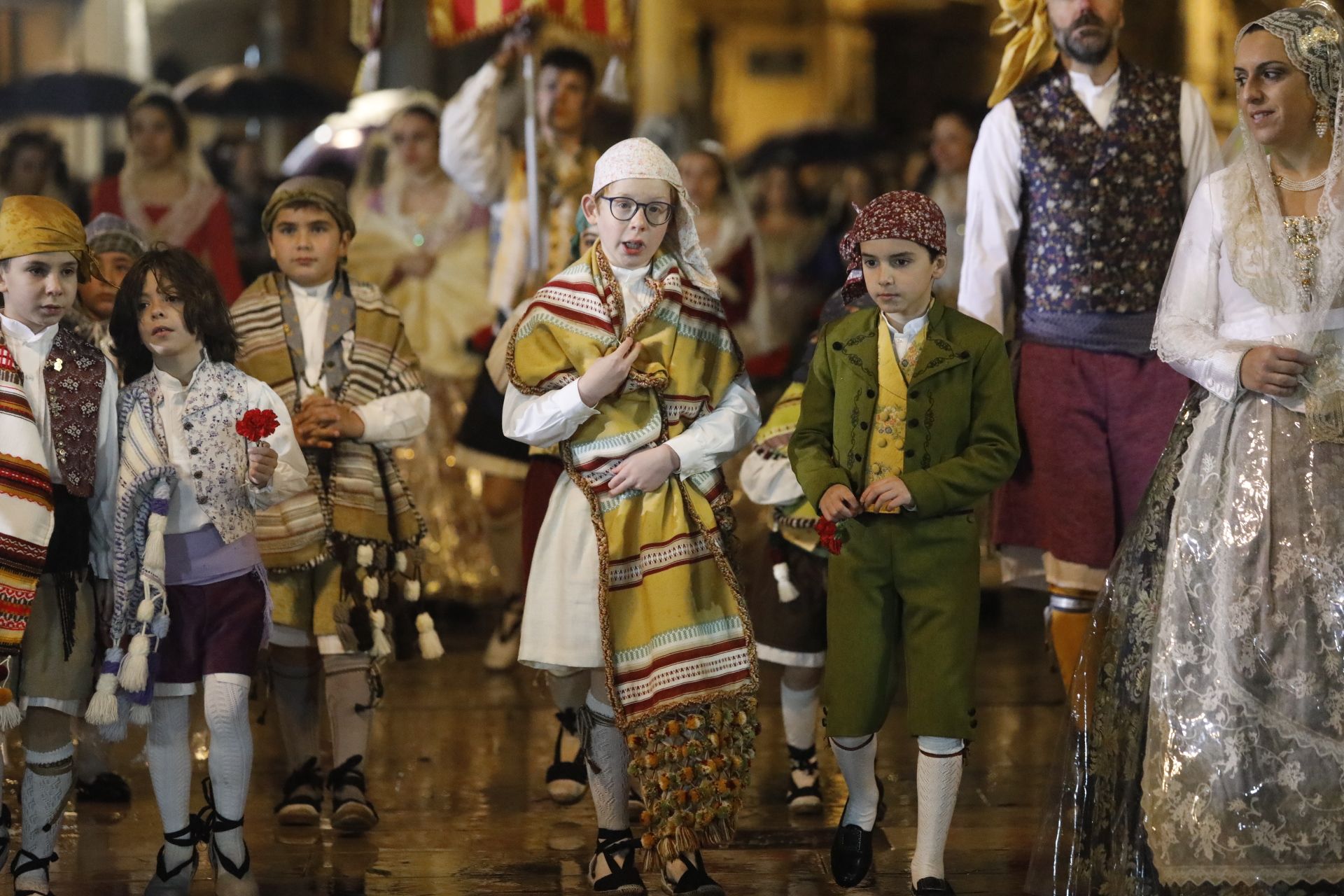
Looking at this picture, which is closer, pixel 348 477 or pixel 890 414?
pixel 890 414

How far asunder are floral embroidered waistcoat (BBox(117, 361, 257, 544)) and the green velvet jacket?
1.23m

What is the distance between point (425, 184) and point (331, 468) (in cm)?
319

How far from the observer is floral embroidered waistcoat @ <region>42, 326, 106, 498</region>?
3926mm

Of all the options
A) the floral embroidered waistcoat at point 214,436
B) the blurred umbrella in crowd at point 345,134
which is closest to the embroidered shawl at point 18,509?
the floral embroidered waistcoat at point 214,436

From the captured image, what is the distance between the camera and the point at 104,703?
3889 millimetres

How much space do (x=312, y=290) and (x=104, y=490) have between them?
38.1 inches

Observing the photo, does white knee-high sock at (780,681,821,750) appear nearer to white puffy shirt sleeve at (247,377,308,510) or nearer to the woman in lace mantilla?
the woman in lace mantilla

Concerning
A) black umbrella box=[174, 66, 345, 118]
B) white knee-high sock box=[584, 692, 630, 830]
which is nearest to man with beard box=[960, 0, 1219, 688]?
white knee-high sock box=[584, 692, 630, 830]

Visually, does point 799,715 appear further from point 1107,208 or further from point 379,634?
point 1107,208

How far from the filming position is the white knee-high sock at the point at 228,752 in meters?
4.01

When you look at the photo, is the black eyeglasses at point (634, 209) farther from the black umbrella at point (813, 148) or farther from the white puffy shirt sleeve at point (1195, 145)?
the black umbrella at point (813, 148)

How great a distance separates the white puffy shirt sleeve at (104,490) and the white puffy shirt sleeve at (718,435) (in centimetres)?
120

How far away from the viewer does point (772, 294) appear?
8516 mm

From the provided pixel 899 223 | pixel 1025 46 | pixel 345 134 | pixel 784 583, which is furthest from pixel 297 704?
pixel 345 134
